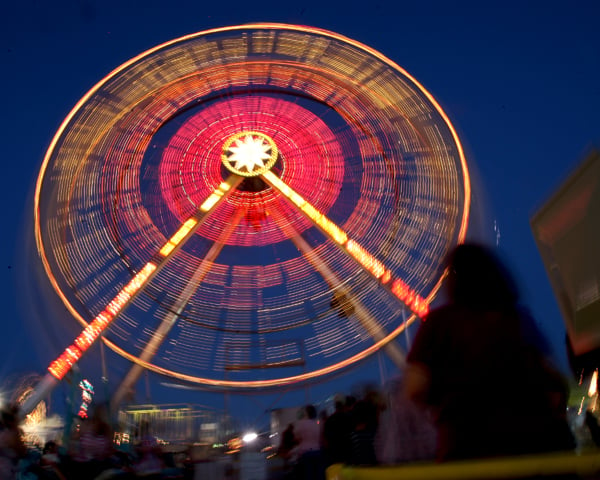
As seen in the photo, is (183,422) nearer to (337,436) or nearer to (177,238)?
(177,238)

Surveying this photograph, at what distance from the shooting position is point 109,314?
20.8 feet

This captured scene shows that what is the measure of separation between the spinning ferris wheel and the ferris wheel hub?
0.08 ft

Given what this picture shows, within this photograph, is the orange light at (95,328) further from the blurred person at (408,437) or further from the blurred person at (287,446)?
the blurred person at (408,437)

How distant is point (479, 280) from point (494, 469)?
0.98m

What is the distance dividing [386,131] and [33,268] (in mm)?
5362

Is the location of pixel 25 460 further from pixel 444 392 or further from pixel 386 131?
pixel 386 131

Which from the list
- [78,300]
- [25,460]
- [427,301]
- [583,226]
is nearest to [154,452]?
[25,460]

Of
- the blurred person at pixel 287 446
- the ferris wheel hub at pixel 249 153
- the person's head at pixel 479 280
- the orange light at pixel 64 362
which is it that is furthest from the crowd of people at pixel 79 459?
the ferris wheel hub at pixel 249 153

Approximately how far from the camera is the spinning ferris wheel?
7.54m

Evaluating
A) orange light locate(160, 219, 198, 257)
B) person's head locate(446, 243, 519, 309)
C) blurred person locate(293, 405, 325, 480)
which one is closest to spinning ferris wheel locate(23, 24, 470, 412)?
orange light locate(160, 219, 198, 257)

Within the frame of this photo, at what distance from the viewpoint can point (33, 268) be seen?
295 inches

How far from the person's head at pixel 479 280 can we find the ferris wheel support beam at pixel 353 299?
5.80m

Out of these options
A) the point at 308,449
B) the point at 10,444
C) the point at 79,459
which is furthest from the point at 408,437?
the point at 10,444

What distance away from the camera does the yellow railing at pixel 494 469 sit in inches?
43.0
